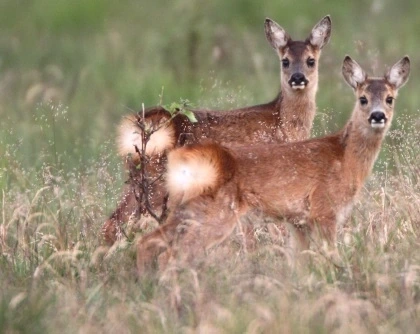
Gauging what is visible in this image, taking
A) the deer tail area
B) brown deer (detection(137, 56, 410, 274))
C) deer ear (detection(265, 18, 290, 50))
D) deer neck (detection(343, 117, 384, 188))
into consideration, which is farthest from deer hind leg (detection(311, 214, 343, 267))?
deer ear (detection(265, 18, 290, 50))

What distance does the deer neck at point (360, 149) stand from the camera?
9500mm


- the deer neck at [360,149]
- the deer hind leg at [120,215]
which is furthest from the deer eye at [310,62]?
the deer hind leg at [120,215]

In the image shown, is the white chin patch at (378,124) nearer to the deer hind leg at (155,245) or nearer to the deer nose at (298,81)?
the deer hind leg at (155,245)

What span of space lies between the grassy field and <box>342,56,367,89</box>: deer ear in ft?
1.58

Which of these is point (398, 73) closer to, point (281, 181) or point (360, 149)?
point (360, 149)

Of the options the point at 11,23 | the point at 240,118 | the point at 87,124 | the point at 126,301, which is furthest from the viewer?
the point at 11,23

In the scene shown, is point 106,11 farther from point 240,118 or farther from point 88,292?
point 88,292

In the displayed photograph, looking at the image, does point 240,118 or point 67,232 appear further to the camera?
point 240,118

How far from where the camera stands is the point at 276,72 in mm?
16266

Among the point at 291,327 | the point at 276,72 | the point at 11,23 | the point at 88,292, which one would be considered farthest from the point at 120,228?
the point at 11,23

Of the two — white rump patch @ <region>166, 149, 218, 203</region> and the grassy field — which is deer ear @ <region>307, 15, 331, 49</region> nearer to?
the grassy field

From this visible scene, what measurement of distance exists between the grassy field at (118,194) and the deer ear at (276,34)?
1.57ft

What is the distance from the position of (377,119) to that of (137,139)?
5.12 ft

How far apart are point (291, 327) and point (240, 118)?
4.04m
